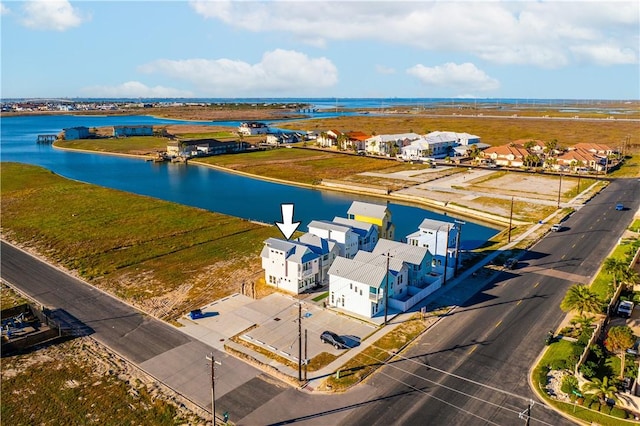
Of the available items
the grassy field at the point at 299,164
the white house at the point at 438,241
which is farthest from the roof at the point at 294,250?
the grassy field at the point at 299,164

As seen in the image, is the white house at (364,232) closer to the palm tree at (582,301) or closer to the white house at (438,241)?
the white house at (438,241)

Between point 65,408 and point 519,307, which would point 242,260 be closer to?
point 65,408

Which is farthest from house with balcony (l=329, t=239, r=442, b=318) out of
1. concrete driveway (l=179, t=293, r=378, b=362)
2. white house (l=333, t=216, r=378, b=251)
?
white house (l=333, t=216, r=378, b=251)

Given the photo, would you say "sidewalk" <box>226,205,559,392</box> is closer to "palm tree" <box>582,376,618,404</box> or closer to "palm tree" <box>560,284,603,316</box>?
"palm tree" <box>560,284,603,316</box>

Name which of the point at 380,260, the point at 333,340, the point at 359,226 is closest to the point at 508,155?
the point at 359,226

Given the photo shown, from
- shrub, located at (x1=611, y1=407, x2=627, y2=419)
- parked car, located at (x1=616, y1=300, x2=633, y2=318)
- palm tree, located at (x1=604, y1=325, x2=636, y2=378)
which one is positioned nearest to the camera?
shrub, located at (x1=611, y1=407, x2=627, y2=419)
